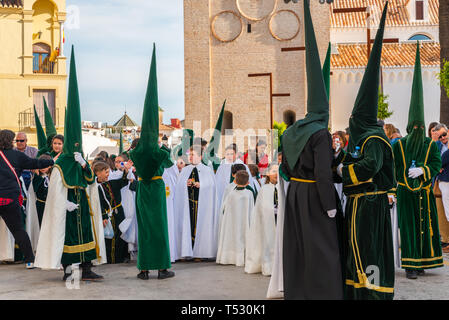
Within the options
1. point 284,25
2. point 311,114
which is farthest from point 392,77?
point 311,114

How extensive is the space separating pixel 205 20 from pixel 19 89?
477 inches

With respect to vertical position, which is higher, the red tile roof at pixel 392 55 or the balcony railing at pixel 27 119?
the red tile roof at pixel 392 55

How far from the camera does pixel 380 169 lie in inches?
215

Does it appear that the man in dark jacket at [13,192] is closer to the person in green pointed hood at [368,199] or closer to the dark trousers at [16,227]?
the dark trousers at [16,227]

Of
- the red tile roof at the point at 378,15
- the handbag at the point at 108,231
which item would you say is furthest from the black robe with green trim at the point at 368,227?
the red tile roof at the point at 378,15

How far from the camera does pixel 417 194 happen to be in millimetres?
6984

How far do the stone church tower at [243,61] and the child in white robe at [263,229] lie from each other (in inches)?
1035

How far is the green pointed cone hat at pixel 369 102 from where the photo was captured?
5.34 meters

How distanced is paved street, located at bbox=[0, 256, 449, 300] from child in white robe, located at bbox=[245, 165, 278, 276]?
0.21 m

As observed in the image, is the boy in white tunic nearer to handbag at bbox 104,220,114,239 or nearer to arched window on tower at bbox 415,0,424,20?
handbag at bbox 104,220,114,239

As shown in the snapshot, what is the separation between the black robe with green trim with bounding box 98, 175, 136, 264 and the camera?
26.8 ft

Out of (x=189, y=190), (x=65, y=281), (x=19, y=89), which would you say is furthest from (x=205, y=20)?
(x=65, y=281)

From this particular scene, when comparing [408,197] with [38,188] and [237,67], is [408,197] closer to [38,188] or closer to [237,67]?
[38,188]

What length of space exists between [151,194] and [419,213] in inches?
135
